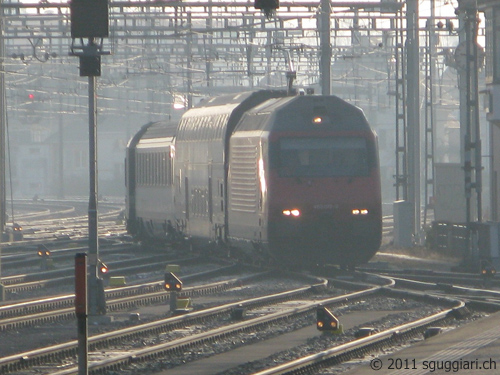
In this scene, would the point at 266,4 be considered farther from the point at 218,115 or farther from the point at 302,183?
the point at 218,115

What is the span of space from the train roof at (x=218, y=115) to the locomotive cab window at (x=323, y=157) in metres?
2.56

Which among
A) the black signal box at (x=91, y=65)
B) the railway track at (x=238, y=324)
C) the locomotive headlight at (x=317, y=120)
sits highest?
the black signal box at (x=91, y=65)

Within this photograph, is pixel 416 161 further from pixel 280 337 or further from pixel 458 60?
pixel 280 337

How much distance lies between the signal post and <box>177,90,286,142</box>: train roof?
26.3ft

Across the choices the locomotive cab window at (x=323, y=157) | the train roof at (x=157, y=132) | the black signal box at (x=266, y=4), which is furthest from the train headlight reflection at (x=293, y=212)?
the train roof at (x=157, y=132)

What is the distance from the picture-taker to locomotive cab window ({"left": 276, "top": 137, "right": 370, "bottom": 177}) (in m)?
19.9

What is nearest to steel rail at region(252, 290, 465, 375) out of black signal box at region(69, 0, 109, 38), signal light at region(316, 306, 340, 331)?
signal light at region(316, 306, 340, 331)

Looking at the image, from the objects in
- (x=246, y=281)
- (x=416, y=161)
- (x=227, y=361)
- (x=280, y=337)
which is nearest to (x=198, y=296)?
(x=246, y=281)

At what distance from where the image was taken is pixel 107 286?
19.3 m

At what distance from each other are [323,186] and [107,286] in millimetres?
4072

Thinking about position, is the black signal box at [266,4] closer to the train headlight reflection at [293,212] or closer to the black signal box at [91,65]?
the black signal box at [91,65]

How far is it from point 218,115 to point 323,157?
3925 millimetres

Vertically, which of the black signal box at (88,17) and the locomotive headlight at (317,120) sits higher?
the black signal box at (88,17)

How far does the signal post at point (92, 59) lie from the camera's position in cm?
1356
